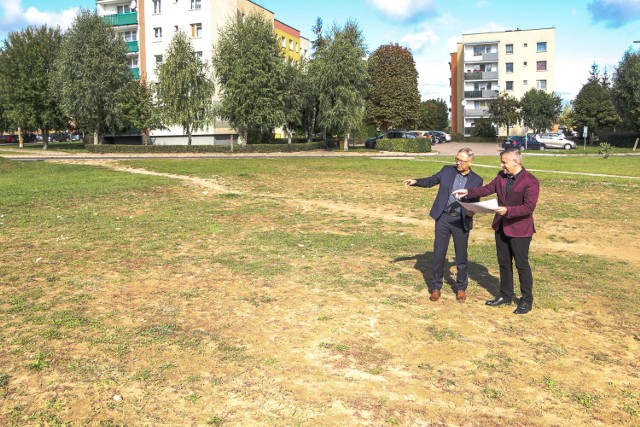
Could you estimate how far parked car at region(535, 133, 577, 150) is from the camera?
180ft

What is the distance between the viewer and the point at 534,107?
69.6 metres

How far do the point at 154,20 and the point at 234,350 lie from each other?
5694cm

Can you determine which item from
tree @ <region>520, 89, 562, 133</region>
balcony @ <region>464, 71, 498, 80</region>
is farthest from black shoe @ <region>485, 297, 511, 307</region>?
balcony @ <region>464, 71, 498, 80</region>

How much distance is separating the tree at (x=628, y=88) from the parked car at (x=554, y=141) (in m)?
6.30

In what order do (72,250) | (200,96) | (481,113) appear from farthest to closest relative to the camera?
(481,113), (200,96), (72,250)

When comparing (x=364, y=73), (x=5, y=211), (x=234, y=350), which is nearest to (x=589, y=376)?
(x=234, y=350)

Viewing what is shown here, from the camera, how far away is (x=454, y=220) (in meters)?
6.47

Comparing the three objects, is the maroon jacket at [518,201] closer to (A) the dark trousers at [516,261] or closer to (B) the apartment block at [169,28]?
(A) the dark trousers at [516,261]

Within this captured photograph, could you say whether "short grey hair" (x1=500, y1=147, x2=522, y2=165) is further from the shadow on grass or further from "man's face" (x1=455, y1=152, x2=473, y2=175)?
the shadow on grass

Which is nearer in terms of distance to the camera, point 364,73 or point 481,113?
point 364,73

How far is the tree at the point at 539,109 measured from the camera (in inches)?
2743

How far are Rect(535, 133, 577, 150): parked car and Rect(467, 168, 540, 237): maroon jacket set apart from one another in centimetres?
5409

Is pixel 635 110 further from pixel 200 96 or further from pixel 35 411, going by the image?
pixel 35 411

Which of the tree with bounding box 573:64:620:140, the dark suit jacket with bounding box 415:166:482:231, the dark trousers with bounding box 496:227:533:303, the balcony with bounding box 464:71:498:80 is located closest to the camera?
the dark trousers with bounding box 496:227:533:303
